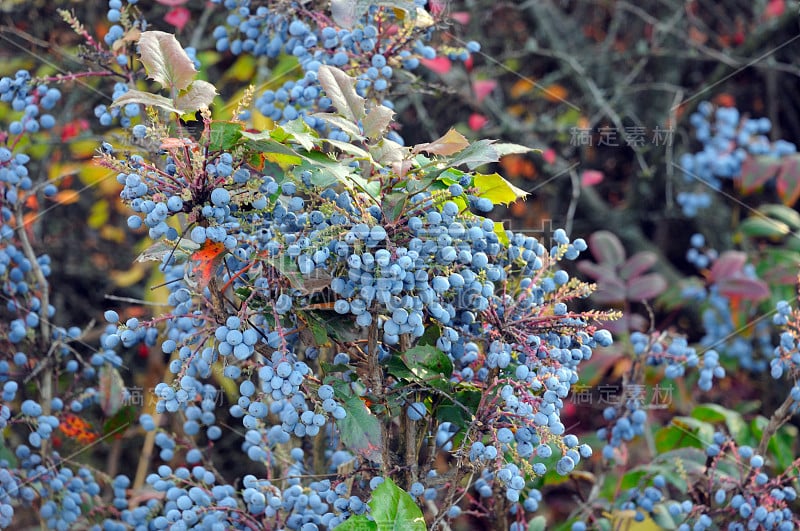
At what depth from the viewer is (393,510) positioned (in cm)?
112

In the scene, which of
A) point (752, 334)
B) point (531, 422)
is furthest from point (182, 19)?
point (752, 334)

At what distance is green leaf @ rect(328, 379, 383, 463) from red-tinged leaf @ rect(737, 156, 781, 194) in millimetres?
1657

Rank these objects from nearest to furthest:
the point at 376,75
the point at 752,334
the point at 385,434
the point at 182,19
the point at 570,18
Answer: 1. the point at 385,434
2. the point at 376,75
3. the point at 182,19
4. the point at 752,334
5. the point at 570,18

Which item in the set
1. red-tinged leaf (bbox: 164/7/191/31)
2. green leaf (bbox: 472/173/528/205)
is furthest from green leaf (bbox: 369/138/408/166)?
red-tinged leaf (bbox: 164/7/191/31)

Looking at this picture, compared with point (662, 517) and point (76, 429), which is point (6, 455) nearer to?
point (76, 429)

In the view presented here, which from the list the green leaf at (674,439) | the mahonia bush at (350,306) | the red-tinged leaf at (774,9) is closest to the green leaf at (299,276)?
the mahonia bush at (350,306)

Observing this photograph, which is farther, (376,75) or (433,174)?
(376,75)

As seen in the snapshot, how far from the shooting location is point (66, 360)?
1.87 metres

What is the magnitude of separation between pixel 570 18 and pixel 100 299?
1720mm

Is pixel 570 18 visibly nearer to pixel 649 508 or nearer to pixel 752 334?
pixel 752 334

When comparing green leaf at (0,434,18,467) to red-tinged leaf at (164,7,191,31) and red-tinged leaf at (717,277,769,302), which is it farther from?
red-tinged leaf at (717,277,769,302)

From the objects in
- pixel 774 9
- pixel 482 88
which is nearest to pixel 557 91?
pixel 482 88

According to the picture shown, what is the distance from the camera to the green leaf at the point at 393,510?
1.11 m

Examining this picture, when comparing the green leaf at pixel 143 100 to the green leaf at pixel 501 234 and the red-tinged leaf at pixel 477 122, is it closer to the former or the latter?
the green leaf at pixel 501 234
